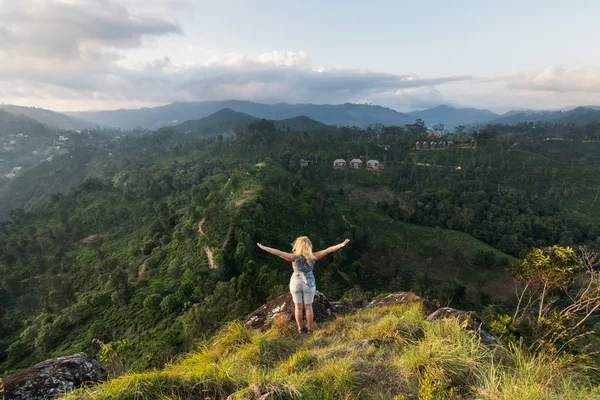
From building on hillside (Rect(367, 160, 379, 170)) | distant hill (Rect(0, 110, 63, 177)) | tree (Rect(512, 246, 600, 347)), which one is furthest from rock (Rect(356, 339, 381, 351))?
distant hill (Rect(0, 110, 63, 177))

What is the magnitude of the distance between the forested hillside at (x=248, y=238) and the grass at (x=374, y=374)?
3.11 meters

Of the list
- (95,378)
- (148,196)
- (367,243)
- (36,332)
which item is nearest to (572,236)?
(367,243)

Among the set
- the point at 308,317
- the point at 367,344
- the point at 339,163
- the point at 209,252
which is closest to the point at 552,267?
the point at 367,344

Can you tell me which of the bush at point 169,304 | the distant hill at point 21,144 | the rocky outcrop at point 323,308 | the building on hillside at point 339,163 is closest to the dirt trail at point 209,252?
the bush at point 169,304

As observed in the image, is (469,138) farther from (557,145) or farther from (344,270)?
(344,270)

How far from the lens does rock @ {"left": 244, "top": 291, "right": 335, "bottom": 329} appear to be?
6.69 m

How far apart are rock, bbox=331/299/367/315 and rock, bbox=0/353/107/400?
5.32 metres

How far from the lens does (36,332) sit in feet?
72.8

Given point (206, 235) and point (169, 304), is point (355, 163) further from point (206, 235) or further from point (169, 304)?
point (169, 304)

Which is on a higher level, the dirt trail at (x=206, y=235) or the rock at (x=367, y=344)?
the rock at (x=367, y=344)

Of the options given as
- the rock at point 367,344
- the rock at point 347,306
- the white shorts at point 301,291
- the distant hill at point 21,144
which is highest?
the distant hill at point 21,144

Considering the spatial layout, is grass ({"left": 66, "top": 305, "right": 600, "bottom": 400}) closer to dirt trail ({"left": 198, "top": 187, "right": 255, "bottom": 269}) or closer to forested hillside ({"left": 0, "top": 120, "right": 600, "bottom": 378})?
forested hillside ({"left": 0, "top": 120, "right": 600, "bottom": 378})

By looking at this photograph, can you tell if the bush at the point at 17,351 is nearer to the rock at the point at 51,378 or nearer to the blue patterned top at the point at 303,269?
the rock at the point at 51,378

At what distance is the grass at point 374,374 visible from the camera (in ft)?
9.70
